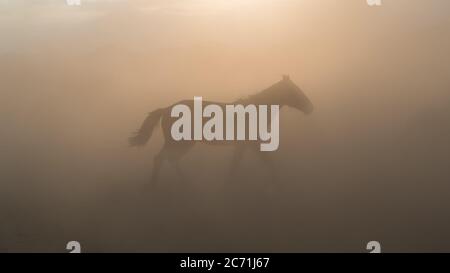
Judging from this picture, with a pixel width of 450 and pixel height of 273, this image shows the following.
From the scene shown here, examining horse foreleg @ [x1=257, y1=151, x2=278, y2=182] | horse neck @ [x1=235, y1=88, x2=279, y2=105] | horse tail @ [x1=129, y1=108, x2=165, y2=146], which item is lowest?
horse foreleg @ [x1=257, y1=151, x2=278, y2=182]

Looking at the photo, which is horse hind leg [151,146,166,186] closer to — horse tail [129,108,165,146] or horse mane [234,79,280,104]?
horse tail [129,108,165,146]

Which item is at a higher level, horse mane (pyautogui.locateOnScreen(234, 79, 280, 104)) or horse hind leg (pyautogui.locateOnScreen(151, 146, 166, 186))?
horse mane (pyautogui.locateOnScreen(234, 79, 280, 104))

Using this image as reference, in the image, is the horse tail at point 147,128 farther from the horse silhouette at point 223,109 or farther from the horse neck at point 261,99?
the horse neck at point 261,99

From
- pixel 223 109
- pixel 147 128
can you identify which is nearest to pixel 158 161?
pixel 147 128

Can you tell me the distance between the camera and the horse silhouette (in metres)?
1.37

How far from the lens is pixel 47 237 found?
55.9 inches

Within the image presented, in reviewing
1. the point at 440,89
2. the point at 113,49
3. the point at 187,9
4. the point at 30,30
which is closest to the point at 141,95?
the point at 113,49

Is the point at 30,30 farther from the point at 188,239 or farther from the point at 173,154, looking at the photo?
the point at 188,239

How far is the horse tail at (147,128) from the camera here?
1.38 metres

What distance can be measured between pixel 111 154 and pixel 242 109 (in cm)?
59

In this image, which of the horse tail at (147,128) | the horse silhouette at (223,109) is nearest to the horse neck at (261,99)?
the horse silhouette at (223,109)

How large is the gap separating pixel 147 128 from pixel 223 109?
0.33 m

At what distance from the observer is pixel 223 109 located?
1.38 meters

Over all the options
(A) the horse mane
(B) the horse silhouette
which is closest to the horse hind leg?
(B) the horse silhouette
